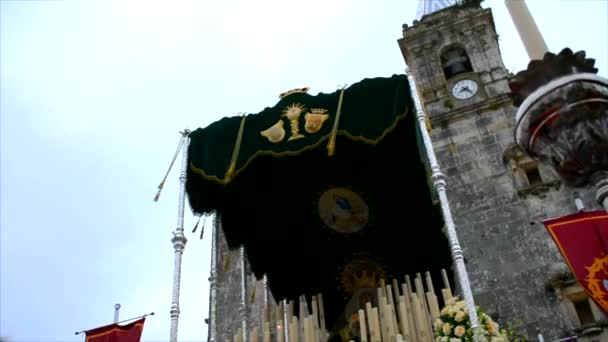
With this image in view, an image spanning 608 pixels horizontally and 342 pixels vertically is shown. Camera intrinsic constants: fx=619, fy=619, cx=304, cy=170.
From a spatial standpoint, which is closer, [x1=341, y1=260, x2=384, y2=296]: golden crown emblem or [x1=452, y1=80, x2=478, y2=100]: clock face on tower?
[x1=341, y1=260, x2=384, y2=296]: golden crown emblem

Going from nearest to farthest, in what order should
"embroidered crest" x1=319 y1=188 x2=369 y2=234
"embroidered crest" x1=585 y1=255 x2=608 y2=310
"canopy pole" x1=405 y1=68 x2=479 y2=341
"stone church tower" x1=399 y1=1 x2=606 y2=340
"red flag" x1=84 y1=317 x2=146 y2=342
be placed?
"canopy pole" x1=405 y1=68 x2=479 y2=341, "embroidered crest" x1=585 y1=255 x2=608 y2=310, "embroidered crest" x1=319 y1=188 x2=369 y2=234, "red flag" x1=84 y1=317 x2=146 y2=342, "stone church tower" x1=399 y1=1 x2=606 y2=340

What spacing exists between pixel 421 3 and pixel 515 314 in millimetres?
12646

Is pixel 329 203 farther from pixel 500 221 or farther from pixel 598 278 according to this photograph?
pixel 500 221

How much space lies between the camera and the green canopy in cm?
1038

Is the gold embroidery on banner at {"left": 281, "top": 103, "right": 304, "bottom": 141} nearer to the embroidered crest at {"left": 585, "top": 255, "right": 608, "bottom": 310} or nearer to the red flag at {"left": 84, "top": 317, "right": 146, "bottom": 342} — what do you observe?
the red flag at {"left": 84, "top": 317, "right": 146, "bottom": 342}

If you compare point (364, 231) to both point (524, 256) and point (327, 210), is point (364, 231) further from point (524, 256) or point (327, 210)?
point (524, 256)

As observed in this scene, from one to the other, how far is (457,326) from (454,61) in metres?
12.6

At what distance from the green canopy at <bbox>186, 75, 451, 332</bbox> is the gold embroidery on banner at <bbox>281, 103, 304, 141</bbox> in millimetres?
19

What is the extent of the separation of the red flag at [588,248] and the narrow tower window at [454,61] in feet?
29.8

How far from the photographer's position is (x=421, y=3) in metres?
22.4

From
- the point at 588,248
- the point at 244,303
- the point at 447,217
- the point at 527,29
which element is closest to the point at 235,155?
the point at 244,303

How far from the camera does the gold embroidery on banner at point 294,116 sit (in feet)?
34.4

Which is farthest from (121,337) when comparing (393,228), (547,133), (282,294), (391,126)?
(547,133)

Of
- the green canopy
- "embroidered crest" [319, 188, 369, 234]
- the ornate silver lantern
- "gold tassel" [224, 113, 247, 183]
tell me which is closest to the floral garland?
the green canopy
